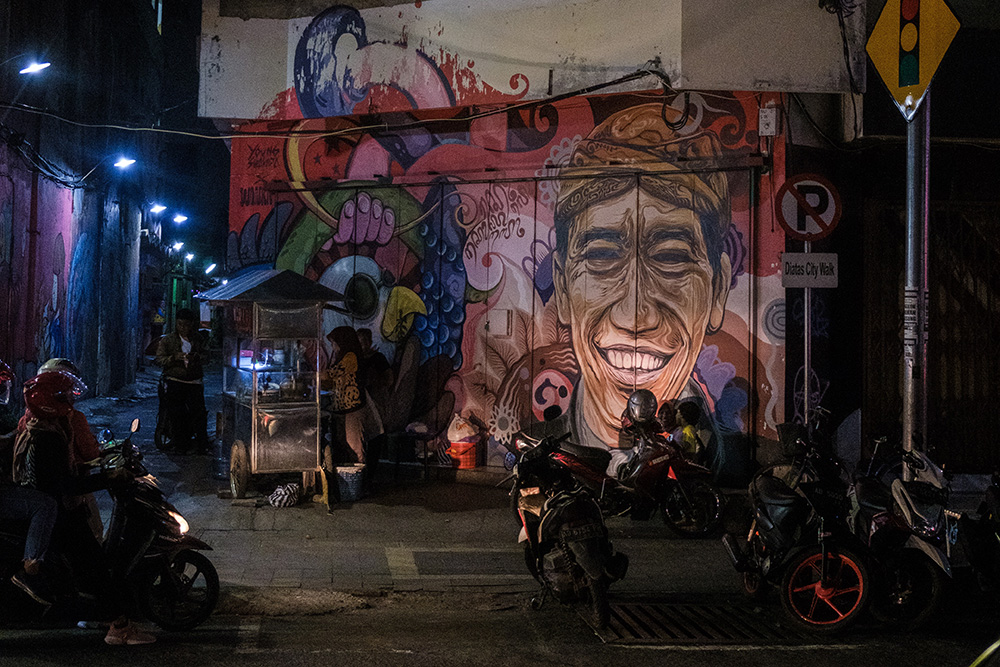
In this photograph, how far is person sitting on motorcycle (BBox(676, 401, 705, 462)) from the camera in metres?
9.31

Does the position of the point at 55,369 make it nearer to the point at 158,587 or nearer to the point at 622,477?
the point at 158,587

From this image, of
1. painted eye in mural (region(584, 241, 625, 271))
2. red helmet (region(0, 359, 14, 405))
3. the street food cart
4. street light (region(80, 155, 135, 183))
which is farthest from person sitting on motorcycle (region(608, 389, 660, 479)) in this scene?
street light (region(80, 155, 135, 183))

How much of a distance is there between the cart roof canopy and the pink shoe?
4563 millimetres

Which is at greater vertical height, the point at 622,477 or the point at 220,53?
the point at 220,53

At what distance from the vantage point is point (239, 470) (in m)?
9.76

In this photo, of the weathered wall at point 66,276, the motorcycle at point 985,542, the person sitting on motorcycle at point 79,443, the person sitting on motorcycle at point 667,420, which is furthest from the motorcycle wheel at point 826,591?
the weathered wall at point 66,276

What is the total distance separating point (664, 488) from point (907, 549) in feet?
9.37

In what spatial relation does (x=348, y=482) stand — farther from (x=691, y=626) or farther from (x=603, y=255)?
(x=691, y=626)

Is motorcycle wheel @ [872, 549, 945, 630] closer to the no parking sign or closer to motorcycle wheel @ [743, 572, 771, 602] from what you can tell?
motorcycle wheel @ [743, 572, 771, 602]

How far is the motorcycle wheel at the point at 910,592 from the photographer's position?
5.94m

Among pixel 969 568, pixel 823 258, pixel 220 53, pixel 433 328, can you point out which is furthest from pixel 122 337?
pixel 969 568

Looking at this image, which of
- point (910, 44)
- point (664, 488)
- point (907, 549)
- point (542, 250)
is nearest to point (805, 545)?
point (907, 549)

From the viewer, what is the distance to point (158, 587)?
18.6ft

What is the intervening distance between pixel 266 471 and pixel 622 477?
404cm
